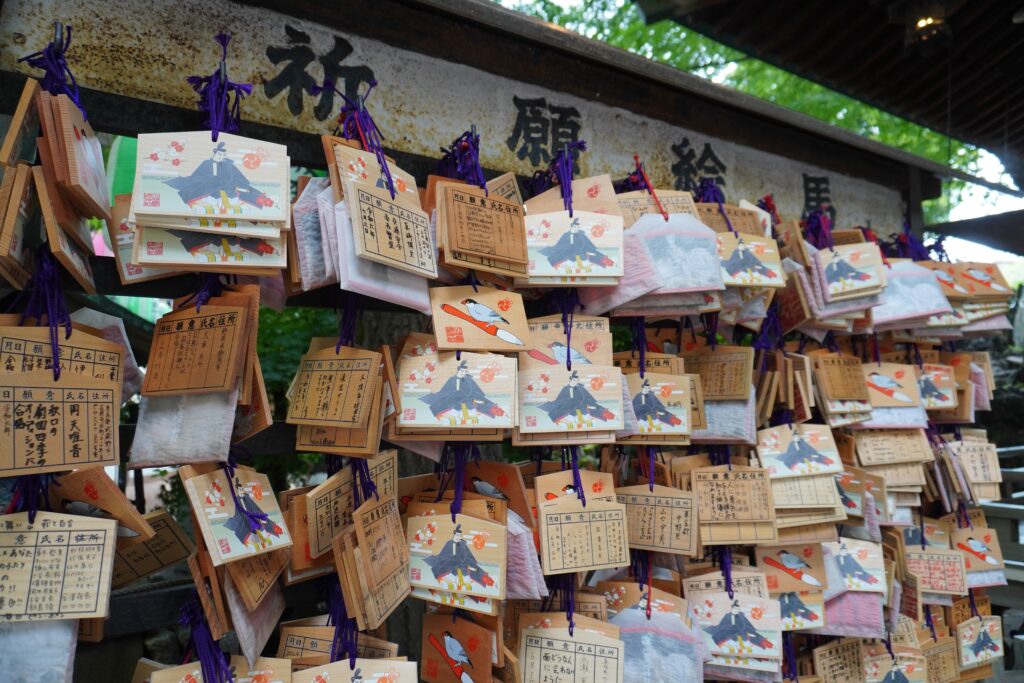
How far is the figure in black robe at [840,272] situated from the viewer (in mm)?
2838

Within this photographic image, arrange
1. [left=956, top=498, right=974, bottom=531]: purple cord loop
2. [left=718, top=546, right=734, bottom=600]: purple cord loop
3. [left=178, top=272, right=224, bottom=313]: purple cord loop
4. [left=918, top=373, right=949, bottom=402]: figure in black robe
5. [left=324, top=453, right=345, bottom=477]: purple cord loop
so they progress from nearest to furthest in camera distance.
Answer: [left=178, top=272, right=224, bottom=313]: purple cord loop
[left=324, top=453, right=345, bottom=477]: purple cord loop
[left=718, top=546, right=734, bottom=600]: purple cord loop
[left=918, top=373, right=949, bottom=402]: figure in black robe
[left=956, top=498, right=974, bottom=531]: purple cord loop

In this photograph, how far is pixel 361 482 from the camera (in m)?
1.83

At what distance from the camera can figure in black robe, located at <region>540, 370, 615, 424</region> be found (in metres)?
2.01

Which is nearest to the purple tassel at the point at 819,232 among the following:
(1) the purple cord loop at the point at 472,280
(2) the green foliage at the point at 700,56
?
(1) the purple cord loop at the point at 472,280

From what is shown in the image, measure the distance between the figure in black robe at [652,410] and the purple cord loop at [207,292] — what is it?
1.23m

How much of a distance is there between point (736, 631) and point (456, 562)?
3.42ft

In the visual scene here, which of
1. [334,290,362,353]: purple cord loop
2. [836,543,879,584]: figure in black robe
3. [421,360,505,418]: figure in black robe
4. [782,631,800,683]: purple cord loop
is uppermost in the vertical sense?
[334,290,362,353]: purple cord loop

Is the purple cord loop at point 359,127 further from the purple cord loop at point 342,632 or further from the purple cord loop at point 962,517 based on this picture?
the purple cord loop at point 962,517

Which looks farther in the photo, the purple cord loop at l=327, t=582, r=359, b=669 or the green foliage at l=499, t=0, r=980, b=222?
the green foliage at l=499, t=0, r=980, b=222

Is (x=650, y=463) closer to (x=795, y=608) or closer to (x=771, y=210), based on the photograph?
(x=795, y=608)

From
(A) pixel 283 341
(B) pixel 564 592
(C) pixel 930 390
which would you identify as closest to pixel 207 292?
(B) pixel 564 592

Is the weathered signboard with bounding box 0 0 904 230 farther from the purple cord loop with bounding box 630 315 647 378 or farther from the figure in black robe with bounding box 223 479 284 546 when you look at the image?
the figure in black robe with bounding box 223 479 284 546

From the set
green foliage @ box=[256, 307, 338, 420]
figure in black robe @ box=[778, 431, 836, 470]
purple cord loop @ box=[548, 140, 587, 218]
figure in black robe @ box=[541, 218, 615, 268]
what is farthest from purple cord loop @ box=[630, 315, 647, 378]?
green foliage @ box=[256, 307, 338, 420]

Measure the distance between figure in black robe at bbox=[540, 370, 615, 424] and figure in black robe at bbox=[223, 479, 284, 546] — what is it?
75 centimetres
